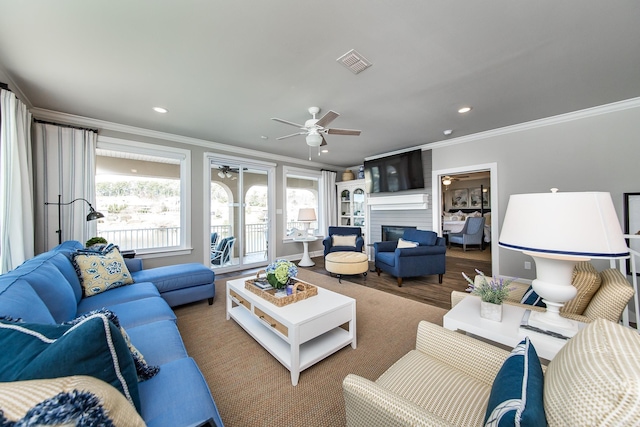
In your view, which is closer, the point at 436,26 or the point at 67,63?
the point at 436,26

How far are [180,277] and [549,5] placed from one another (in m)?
3.85

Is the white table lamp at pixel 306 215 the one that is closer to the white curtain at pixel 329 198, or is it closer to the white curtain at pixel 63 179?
the white curtain at pixel 329 198

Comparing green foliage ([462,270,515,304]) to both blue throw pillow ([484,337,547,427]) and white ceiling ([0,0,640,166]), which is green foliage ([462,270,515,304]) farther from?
white ceiling ([0,0,640,166])

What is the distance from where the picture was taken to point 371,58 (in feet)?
6.33

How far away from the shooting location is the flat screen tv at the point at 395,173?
4.56 meters

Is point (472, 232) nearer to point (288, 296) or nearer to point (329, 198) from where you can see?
point (329, 198)

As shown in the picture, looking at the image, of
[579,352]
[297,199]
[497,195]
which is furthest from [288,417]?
[297,199]

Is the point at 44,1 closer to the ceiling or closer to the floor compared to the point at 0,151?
closer to the ceiling

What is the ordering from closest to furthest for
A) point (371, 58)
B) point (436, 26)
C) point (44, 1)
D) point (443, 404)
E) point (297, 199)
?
point (443, 404)
point (44, 1)
point (436, 26)
point (371, 58)
point (297, 199)

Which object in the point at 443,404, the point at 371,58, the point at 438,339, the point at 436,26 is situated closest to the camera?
the point at 443,404

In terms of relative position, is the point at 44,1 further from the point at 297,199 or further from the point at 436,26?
the point at 297,199

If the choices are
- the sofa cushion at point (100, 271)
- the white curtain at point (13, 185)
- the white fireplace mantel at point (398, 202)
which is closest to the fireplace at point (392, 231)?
the white fireplace mantel at point (398, 202)

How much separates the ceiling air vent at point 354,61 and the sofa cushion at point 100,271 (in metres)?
2.84

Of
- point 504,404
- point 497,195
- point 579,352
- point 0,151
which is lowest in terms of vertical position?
point 504,404
